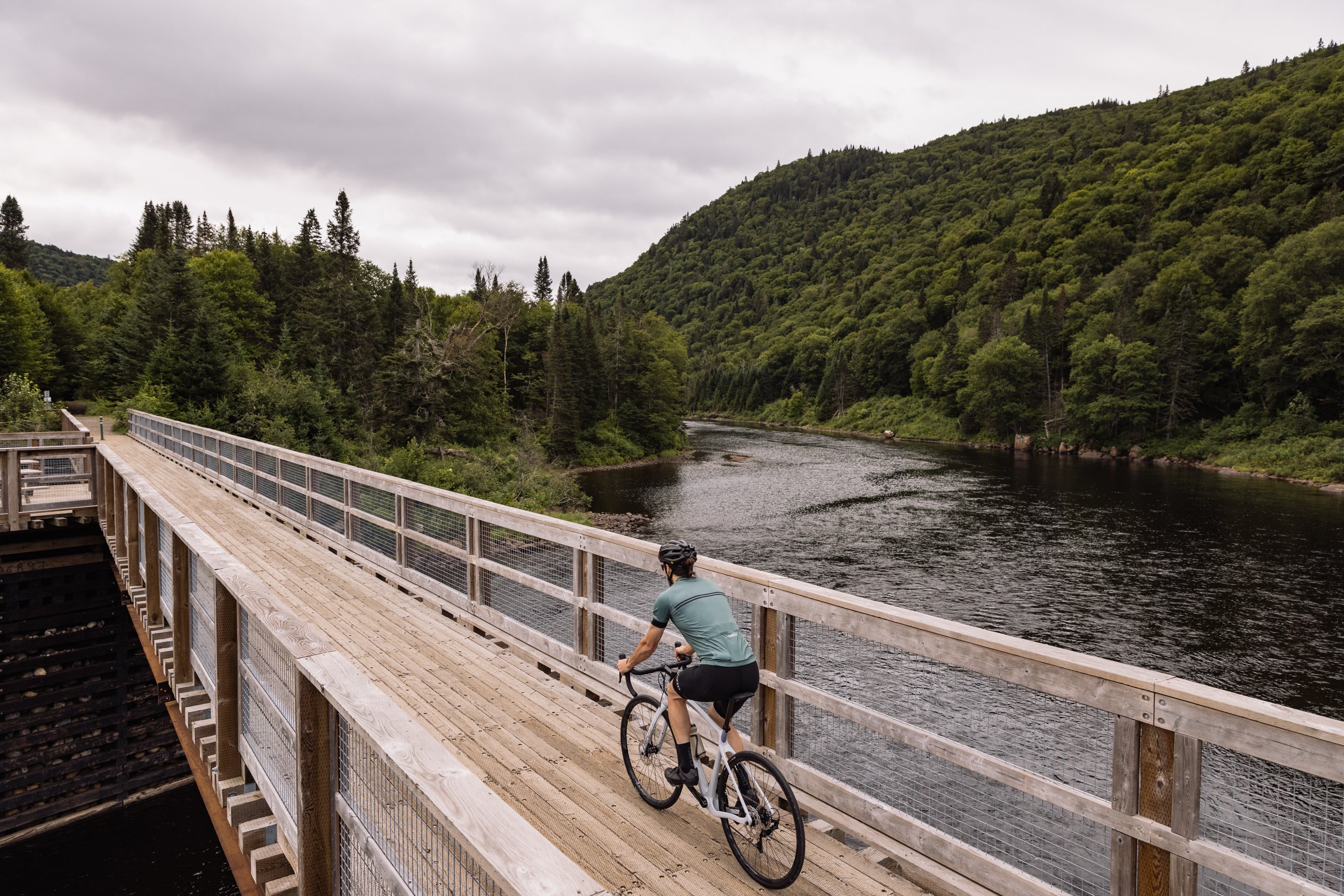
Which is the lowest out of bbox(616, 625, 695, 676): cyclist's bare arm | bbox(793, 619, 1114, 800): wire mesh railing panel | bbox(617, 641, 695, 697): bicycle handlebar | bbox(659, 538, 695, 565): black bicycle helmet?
bbox(793, 619, 1114, 800): wire mesh railing panel

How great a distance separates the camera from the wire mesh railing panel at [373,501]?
28.8ft

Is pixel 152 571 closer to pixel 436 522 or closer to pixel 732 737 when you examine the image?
pixel 436 522

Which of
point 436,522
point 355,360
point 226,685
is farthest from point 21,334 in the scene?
point 226,685

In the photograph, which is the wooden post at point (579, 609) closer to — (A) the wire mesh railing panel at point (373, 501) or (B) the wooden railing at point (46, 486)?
(A) the wire mesh railing panel at point (373, 501)

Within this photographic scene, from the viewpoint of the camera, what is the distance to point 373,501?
9125 mm

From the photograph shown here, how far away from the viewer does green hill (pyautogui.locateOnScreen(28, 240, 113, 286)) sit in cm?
12694

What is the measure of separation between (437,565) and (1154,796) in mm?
6874

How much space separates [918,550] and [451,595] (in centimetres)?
1881

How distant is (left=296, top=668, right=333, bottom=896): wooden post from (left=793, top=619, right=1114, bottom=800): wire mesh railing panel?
2.20m

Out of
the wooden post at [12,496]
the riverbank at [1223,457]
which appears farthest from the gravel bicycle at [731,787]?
the riverbank at [1223,457]

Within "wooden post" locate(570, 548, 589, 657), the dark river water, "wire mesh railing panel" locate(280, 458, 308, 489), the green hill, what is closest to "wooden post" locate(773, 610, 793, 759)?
"wooden post" locate(570, 548, 589, 657)

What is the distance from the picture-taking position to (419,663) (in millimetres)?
6027

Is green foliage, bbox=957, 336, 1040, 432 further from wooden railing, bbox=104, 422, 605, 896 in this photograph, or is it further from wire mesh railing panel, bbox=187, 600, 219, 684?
wooden railing, bbox=104, 422, 605, 896

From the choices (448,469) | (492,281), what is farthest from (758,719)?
(492,281)
